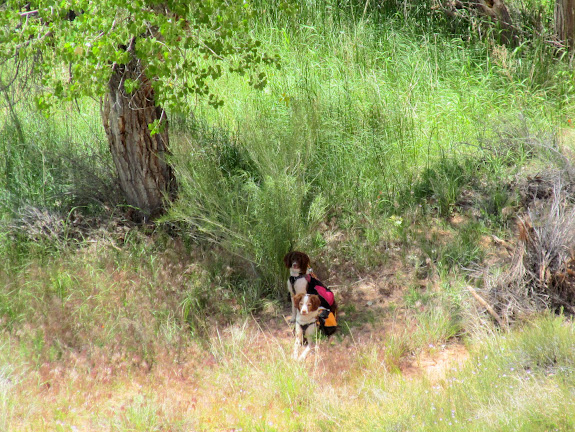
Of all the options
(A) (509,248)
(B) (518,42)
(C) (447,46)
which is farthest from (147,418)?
(B) (518,42)

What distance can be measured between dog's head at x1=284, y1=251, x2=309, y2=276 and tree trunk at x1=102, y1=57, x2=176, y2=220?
5.17 feet

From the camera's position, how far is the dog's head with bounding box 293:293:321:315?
4.62 metres

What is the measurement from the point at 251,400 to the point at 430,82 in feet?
17.3

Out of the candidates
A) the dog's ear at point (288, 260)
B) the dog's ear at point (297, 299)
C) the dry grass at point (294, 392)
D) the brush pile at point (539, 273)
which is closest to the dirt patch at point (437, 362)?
the dry grass at point (294, 392)

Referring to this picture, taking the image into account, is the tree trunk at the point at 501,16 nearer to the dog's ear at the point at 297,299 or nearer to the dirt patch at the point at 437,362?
the dirt patch at the point at 437,362

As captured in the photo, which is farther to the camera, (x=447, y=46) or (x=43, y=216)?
(x=447, y=46)

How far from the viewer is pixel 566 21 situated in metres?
8.46

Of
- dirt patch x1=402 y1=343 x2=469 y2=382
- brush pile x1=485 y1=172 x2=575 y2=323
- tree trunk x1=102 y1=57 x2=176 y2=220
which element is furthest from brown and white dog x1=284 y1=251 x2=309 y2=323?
tree trunk x1=102 y1=57 x2=176 y2=220

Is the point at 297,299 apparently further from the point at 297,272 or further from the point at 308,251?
the point at 308,251

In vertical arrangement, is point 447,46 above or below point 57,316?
above

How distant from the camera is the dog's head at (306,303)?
15.2ft

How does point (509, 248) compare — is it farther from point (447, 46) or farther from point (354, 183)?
point (447, 46)

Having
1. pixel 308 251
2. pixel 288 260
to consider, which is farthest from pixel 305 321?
pixel 308 251

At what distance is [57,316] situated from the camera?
5.05 m
